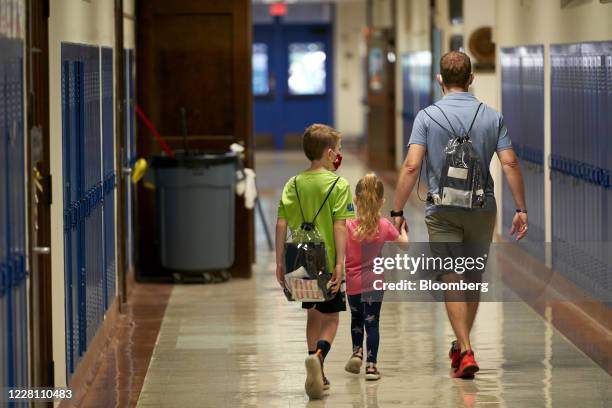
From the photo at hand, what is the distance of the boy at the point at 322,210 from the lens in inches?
232

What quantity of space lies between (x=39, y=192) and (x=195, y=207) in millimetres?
4336

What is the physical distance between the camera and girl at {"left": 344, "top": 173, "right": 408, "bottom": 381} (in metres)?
6.04

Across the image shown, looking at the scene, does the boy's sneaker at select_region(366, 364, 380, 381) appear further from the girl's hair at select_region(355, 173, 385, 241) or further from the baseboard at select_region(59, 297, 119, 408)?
the baseboard at select_region(59, 297, 119, 408)

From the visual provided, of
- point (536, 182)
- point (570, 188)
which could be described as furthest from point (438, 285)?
point (536, 182)

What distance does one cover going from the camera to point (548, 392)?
19.7ft

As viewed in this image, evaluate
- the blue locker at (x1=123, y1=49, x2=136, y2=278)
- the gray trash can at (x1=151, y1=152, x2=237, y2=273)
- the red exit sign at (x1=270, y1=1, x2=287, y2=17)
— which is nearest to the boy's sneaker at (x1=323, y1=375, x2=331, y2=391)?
the blue locker at (x1=123, y1=49, x2=136, y2=278)

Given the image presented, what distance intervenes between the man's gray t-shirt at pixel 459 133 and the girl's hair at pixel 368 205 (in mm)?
309

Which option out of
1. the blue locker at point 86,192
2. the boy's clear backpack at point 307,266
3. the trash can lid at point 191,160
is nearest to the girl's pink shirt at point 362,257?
the boy's clear backpack at point 307,266

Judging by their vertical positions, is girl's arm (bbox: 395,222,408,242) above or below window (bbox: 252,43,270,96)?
below

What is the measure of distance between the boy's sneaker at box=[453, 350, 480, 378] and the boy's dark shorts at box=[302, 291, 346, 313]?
26.2 inches

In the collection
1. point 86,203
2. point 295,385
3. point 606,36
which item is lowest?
point 295,385

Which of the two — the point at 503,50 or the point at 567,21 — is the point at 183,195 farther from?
the point at 503,50

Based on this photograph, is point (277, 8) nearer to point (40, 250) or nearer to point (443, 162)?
point (443, 162)

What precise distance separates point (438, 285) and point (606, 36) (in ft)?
6.64
